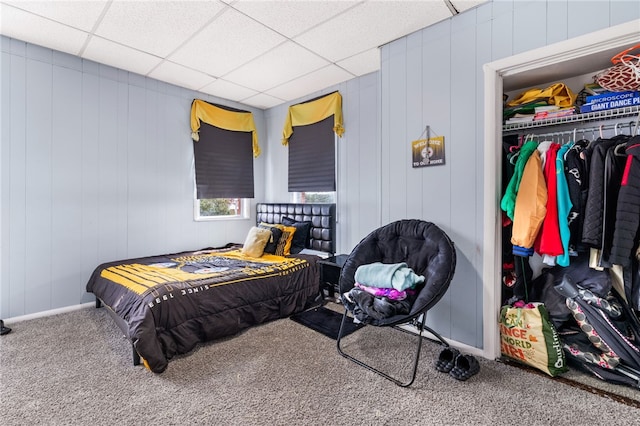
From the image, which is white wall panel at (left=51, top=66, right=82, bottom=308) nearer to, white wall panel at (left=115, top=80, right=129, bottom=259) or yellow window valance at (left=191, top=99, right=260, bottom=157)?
white wall panel at (left=115, top=80, right=129, bottom=259)

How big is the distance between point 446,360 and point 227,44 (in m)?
3.20

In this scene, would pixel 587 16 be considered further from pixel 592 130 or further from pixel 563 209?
pixel 563 209

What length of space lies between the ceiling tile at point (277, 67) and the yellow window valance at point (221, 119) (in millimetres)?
661

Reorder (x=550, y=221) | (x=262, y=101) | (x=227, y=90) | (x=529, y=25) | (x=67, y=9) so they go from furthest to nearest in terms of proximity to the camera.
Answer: (x=262, y=101) → (x=227, y=90) → (x=67, y=9) → (x=529, y=25) → (x=550, y=221)

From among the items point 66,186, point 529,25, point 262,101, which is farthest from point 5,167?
point 529,25

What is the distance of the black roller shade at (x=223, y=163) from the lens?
4297 mm

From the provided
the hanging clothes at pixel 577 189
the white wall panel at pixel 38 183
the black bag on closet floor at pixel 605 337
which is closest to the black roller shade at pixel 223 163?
the white wall panel at pixel 38 183

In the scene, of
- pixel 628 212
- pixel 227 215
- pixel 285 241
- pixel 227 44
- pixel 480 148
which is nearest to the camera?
pixel 628 212

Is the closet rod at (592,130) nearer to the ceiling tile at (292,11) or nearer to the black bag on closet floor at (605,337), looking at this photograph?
the black bag on closet floor at (605,337)

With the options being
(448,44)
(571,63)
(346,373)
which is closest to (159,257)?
(346,373)

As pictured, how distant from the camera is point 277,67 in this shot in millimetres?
3480

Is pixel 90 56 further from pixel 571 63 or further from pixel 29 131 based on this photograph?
pixel 571 63

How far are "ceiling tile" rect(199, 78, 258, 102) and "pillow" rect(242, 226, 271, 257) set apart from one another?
6.16 ft

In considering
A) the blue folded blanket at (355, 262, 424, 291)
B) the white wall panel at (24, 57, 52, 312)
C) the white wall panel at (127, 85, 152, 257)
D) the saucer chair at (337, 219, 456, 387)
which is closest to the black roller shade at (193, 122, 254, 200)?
the white wall panel at (127, 85, 152, 257)
